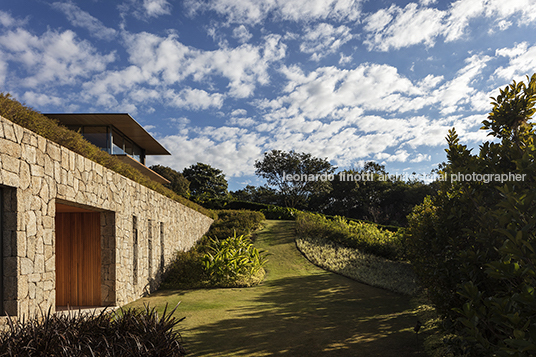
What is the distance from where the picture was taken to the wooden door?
6.66 meters

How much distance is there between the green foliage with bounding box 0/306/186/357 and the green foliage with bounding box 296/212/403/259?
31.6 feet

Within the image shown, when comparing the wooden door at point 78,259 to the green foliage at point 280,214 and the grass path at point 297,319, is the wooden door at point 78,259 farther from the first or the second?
the green foliage at point 280,214

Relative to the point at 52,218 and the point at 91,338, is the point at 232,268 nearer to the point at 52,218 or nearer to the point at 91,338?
the point at 52,218

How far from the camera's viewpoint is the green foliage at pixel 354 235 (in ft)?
41.6

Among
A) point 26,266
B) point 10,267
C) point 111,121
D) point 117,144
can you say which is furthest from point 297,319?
point 117,144

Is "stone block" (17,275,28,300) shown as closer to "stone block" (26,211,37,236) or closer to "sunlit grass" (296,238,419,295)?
"stone block" (26,211,37,236)

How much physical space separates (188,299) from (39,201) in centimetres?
413

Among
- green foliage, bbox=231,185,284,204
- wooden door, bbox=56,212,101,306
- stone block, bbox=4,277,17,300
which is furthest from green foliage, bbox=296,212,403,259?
green foliage, bbox=231,185,284,204

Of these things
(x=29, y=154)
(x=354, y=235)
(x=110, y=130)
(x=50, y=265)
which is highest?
(x=110, y=130)

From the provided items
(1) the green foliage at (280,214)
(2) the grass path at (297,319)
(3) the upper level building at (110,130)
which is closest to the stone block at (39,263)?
(2) the grass path at (297,319)

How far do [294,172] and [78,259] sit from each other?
997 inches

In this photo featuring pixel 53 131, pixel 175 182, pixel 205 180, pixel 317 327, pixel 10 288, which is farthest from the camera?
pixel 205 180

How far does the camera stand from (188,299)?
7629mm

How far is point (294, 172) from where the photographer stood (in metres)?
31.2
